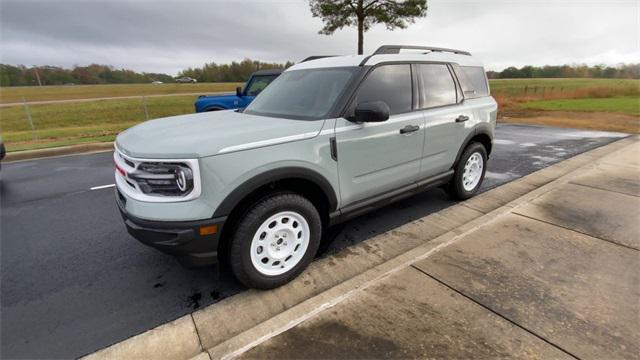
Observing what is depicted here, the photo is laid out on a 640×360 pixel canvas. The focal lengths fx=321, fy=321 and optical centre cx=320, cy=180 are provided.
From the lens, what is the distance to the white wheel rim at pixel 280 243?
2465mm

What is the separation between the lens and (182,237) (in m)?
2.10

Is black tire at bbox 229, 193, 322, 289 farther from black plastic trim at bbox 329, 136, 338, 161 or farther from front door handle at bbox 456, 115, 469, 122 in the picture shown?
front door handle at bbox 456, 115, 469, 122

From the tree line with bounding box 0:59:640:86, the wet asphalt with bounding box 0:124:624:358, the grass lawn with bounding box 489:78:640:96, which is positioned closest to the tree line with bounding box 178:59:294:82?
the tree line with bounding box 0:59:640:86

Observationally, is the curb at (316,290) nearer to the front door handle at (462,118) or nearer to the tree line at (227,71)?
the front door handle at (462,118)

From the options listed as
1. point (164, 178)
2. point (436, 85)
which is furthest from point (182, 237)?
point (436, 85)

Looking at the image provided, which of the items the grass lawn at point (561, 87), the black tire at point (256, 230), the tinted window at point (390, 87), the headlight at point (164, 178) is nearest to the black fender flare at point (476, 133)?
the tinted window at point (390, 87)

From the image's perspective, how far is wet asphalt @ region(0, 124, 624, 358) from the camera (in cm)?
221

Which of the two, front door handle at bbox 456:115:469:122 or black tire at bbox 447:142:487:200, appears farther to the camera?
black tire at bbox 447:142:487:200

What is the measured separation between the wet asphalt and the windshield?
4.49 feet

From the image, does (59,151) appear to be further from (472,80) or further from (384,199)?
(472,80)

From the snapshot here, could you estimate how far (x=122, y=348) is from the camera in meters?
2.01

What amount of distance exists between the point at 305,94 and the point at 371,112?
2.83ft

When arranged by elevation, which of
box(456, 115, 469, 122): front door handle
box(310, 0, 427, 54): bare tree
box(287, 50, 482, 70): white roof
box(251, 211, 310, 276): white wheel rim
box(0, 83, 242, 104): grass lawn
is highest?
box(310, 0, 427, 54): bare tree

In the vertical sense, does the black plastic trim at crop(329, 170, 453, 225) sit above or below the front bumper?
below
